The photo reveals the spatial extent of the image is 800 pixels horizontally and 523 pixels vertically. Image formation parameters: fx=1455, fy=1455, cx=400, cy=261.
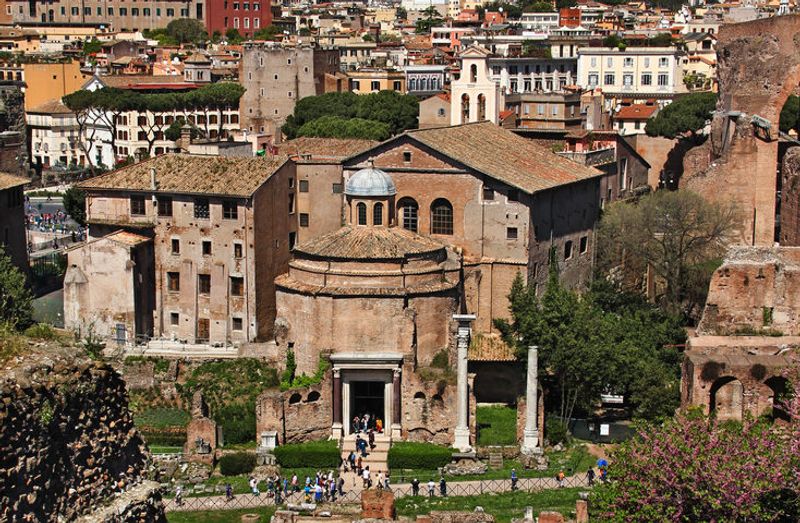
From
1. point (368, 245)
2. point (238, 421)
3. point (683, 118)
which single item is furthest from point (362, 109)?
point (238, 421)

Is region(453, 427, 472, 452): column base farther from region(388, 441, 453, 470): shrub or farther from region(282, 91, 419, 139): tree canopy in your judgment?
region(282, 91, 419, 139): tree canopy

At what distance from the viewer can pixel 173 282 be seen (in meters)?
46.8

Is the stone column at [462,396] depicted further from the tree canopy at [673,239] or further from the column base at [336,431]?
the tree canopy at [673,239]

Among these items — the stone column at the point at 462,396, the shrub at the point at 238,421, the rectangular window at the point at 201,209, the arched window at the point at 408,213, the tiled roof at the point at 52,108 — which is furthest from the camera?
the tiled roof at the point at 52,108

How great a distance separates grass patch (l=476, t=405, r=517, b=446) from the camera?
38.4 metres

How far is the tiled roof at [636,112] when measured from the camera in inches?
3068

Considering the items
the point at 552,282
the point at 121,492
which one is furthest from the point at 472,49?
the point at 121,492

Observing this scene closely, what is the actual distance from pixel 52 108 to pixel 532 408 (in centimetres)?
7086

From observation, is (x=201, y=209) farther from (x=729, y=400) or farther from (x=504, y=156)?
(x=729, y=400)

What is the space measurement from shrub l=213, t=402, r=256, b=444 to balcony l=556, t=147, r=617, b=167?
17.0m

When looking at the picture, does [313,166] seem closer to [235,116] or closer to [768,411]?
[768,411]

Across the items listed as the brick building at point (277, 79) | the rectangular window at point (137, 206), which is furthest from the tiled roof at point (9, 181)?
the brick building at point (277, 79)

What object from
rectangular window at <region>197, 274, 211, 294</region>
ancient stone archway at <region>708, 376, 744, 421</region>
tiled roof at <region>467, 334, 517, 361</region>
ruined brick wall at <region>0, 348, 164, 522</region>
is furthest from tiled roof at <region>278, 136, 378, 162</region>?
ruined brick wall at <region>0, 348, 164, 522</region>

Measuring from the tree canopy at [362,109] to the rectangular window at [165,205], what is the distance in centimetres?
3556
